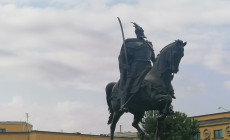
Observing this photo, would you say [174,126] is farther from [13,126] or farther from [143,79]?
[13,126]

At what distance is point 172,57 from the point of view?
13.3m

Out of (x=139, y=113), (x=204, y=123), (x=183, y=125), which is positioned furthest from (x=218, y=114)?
(x=139, y=113)

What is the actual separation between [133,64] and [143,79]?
27.7 inches

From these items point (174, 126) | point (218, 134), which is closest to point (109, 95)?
point (174, 126)

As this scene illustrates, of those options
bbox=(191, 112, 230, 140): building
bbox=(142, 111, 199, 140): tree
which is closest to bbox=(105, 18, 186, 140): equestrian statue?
bbox=(142, 111, 199, 140): tree

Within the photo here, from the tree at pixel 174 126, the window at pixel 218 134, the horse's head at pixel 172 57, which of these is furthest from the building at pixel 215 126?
the horse's head at pixel 172 57

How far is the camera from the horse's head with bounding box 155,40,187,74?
1331 cm

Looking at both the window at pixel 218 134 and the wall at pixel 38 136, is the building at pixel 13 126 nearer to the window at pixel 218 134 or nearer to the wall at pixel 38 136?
the wall at pixel 38 136

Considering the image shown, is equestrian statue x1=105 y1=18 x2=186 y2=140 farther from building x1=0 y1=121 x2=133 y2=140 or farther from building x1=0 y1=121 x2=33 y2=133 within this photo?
building x1=0 y1=121 x2=33 y2=133

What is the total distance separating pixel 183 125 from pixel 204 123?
24.9m

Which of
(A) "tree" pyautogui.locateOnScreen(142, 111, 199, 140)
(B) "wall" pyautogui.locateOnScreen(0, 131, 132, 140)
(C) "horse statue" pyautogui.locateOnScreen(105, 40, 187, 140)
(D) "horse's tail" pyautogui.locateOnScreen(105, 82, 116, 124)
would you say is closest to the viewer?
(C) "horse statue" pyautogui.locateOnScreen(105, 40, 187, 140)

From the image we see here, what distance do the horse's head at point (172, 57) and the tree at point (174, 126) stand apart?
27039 mm

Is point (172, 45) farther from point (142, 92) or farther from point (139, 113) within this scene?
point (139, 113)

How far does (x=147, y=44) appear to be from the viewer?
14516mm
